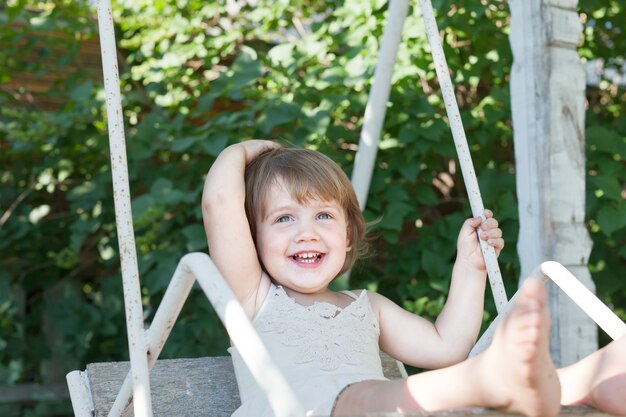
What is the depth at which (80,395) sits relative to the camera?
5.75 feet

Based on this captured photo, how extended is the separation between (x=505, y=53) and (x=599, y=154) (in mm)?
487

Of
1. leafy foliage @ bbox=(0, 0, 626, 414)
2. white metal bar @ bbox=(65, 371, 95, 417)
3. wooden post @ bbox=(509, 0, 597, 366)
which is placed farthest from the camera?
leafy foliage @ bbox=(0, 0, 626, 414)

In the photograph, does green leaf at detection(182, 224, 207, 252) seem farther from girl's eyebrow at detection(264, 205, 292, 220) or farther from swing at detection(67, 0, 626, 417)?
girl's eyebrow at detection(264, 205, 292, 220)

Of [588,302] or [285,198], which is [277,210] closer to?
[285,198]

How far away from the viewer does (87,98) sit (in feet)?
10.6

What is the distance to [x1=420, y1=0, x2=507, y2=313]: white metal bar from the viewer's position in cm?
177

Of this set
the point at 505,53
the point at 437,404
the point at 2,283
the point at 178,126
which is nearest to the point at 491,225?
the point at 437,404

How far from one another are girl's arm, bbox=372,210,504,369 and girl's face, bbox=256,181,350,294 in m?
0.18

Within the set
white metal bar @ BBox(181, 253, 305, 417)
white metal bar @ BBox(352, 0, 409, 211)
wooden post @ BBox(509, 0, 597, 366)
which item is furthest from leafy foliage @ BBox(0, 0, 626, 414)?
white metal bar @ BBox(181, 253, 305, 417)

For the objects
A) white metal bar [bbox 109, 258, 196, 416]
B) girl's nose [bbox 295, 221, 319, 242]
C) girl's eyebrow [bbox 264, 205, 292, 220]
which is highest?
white metal bar [bbox 109, 258, 196, 416]

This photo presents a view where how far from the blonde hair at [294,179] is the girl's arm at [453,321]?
0.83 ft

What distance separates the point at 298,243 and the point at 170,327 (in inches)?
18.3


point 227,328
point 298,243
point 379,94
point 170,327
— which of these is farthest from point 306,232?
point 379,94

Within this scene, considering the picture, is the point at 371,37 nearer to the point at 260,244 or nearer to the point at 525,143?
the point at 525,143
